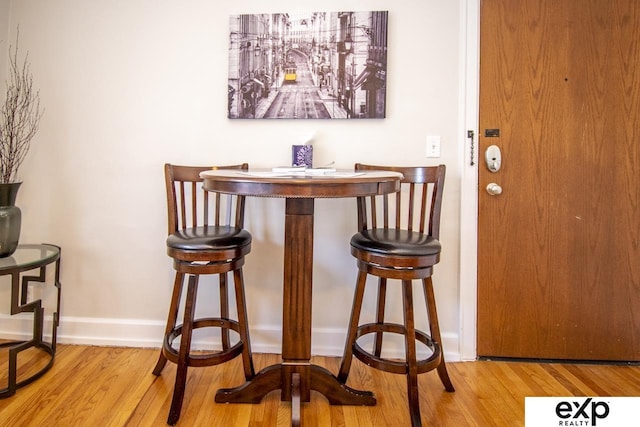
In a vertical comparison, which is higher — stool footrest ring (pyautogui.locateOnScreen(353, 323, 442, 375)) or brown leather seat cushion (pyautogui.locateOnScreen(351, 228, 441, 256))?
brown leather seat cushion (pyautogui.locateOnScreen(351, 228, 441, 256))

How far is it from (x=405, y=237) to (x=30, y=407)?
162 centimetres

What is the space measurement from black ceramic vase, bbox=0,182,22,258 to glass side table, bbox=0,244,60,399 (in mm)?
49

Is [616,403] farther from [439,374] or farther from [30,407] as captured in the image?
[30,407]

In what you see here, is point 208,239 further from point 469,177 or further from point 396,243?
point 469,177

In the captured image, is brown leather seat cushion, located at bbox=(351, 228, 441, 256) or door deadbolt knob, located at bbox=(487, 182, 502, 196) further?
door deadbolt knob, located at bbox=(487, 182, 502, 196)

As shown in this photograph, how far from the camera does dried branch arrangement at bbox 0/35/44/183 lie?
1911mm

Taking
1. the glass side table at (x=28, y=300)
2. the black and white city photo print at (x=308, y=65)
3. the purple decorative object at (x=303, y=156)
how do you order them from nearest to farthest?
the glass side table at (x=28, y=300) → the purple decorative object at (x=303, y=156) → the black and white city photo print at (x=308, y=65)

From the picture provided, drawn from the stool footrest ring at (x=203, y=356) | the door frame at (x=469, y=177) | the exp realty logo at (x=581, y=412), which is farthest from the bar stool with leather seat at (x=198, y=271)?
the exp realty logo at (x=581, y=412)

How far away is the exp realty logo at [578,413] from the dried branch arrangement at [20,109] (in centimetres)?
258

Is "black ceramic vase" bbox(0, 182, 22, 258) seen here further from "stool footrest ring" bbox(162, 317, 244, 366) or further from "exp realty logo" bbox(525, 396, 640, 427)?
"exp realty logo" bbox(525, 396, 640, 427)

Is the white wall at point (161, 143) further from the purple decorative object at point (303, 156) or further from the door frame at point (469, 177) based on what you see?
the purple decorative object at point (303, 156)

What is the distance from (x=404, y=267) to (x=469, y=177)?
2.52ft

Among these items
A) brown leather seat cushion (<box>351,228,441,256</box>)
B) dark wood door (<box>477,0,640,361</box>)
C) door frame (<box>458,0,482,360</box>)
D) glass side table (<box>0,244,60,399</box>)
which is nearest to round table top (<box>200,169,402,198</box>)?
brown leather seat cushion (<box>351,228,441,256</box>)

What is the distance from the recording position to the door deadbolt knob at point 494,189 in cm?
181
